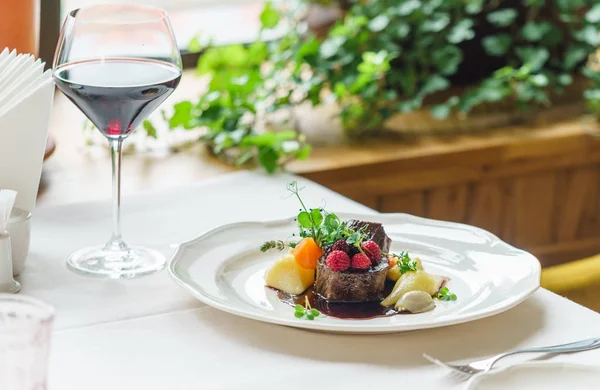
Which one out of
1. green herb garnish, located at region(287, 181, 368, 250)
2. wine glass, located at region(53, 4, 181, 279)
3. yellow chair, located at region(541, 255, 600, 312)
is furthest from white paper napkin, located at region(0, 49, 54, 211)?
yellow chair, located at region(541, 255, 600, 312)

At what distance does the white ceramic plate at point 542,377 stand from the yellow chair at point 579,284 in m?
0.73

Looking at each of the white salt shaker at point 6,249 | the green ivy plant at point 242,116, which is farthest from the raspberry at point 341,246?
the green ivy plant at point 242,116

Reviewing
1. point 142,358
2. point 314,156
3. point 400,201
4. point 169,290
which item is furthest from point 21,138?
point 400,201

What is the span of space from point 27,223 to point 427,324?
1.67 feet

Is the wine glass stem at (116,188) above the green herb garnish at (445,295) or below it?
above

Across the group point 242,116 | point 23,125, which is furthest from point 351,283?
point 242,116

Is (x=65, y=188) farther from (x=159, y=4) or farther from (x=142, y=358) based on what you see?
(x=159, y=4)

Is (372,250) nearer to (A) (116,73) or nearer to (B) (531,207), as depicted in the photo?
(A) (116,73)

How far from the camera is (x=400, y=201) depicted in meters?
2.02

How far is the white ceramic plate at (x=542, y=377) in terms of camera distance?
0.86 m

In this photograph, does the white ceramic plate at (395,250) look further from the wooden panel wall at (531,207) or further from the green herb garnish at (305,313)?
the wooden panel wall at (531,207)

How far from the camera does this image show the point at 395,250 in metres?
1.24

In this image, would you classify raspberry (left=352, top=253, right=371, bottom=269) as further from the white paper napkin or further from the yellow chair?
the yellow chair

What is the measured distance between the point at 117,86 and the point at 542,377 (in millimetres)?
588
